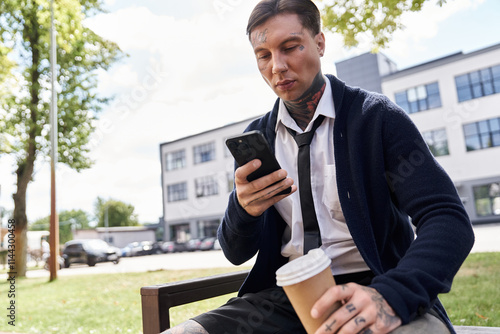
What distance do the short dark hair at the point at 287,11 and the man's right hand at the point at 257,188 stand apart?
68 cm

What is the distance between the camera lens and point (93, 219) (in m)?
101

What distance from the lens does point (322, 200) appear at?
164 centimetres

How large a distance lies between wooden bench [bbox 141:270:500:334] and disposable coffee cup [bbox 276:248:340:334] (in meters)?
0.99

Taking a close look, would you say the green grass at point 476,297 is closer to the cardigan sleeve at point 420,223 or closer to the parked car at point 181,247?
the cardigan sleeve at point 420,223

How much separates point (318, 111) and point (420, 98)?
31530 mm

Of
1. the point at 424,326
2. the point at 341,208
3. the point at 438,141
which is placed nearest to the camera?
the point at 424,326

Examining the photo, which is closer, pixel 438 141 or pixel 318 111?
pixel 318 111

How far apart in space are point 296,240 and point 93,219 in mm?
106904

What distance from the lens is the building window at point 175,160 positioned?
1719 inches

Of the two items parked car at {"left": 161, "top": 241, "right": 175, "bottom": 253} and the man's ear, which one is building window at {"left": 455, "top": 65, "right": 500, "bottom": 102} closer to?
parked car at {"left": 161, "top": 241, "right": 175, "bottom": 253}

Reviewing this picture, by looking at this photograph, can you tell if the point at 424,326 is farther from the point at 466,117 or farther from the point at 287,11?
the point at 466,117

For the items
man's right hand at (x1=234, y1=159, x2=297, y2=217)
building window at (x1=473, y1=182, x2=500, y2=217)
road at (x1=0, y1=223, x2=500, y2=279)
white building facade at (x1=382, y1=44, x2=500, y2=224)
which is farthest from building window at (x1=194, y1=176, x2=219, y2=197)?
man's right hand at (x1=234, y1=159, x2=297, y2=217)

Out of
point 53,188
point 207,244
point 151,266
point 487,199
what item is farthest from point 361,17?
point 207,244

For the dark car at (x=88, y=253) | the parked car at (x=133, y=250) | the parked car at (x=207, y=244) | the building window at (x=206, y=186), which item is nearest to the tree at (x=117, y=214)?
the parked car at (x=133, y=250)
